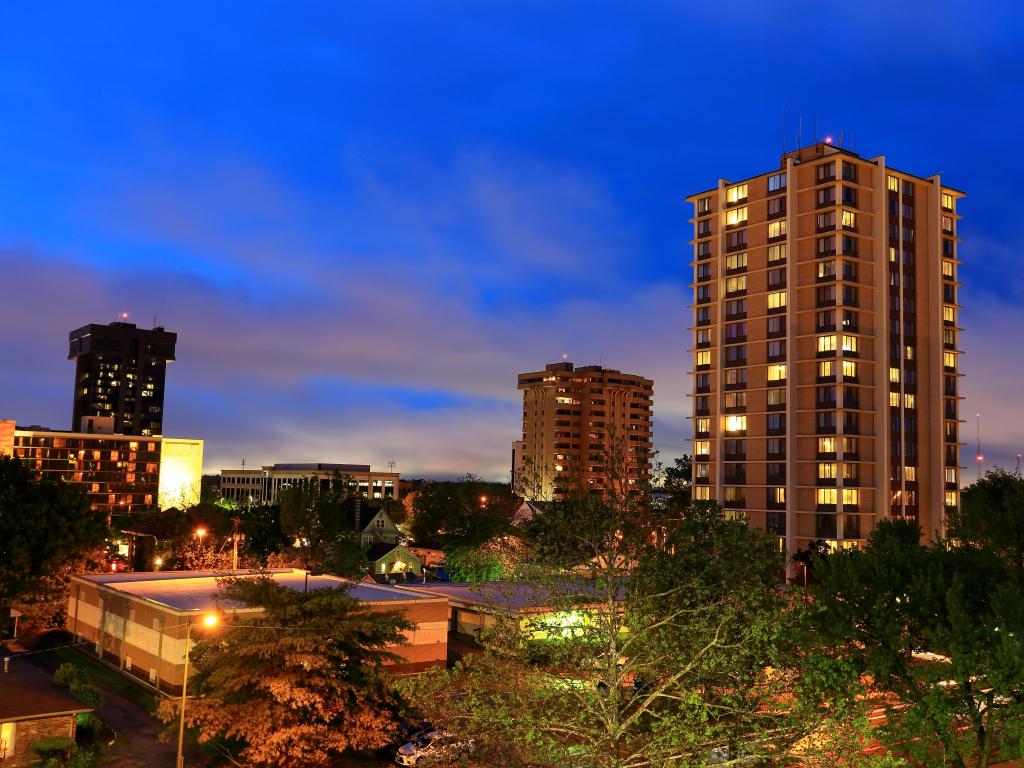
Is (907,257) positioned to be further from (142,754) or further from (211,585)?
(142,754)

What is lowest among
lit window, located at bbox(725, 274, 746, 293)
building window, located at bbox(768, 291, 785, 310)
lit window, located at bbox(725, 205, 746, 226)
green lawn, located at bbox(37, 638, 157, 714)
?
green lawn, located at bbox(37, 638, 157, 714)

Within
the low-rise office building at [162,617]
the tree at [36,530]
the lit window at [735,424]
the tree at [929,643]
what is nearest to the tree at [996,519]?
the tree at [929,643]

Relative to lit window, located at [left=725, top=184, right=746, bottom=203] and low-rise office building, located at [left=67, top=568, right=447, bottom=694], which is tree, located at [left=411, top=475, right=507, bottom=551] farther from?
lit window, located at [left=725, top=184, right=746, bottom=203]

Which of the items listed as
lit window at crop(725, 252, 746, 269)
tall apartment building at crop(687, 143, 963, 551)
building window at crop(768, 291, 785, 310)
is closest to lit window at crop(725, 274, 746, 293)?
tall apartment building at crop(687, 143, 963, 551)

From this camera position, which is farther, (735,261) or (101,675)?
(735,261)

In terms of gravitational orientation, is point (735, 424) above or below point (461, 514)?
above

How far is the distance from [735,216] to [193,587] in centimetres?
8550

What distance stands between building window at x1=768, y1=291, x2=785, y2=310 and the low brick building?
9111 centimetres

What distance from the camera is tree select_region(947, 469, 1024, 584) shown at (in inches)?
2115

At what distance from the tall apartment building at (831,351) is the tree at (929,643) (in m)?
65.9

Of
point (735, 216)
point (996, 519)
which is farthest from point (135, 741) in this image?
point (735, 216)

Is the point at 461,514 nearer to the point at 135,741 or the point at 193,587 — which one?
the point at 193,587

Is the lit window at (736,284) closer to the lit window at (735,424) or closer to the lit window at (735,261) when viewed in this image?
the lit window at (735,261)

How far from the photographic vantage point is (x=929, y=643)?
34.6 meters
